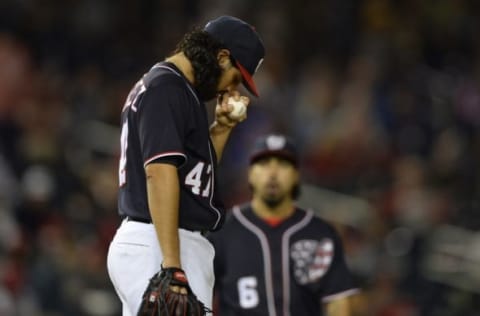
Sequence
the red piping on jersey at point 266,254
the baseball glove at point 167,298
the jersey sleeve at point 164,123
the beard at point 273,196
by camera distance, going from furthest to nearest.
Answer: the beard at point 273,196 → the red piping on jersey at point 266,254 → the jersey sleeve at point 164,123 → the baseball glove at point 167,298

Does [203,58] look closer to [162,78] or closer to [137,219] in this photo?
[162,78]

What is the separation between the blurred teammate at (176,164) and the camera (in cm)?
424

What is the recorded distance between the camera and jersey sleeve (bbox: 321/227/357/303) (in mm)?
6336

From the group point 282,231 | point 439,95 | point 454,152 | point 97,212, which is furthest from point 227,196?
point 282,231

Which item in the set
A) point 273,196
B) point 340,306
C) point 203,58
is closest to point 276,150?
point 273,196

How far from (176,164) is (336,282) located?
2260 mm

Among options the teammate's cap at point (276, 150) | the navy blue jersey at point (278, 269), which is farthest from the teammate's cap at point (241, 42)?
the teammate's cap at point (276, 150)

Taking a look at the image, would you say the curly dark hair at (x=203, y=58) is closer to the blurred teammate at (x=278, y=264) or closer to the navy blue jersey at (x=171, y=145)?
the navy blue jersey at (x=171, y=145)

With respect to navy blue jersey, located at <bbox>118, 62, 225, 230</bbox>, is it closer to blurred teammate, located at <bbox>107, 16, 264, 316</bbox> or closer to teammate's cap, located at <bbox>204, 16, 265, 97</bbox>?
blurred teammate, located at <bbox>107, 16, 264, 316</bbox>

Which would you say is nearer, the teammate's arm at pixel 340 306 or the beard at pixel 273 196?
the teammate's arm at pixel 340 306

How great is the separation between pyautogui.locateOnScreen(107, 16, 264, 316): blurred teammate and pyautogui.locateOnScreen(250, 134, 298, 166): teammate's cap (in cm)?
Result: 205

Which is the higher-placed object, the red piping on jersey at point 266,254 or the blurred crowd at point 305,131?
the blurred crowd at point 305,131

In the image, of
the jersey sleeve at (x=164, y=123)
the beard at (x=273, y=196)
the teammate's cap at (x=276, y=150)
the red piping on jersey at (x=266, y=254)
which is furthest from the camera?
the teammate's cap at (x=276, y=150)

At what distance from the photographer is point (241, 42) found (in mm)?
4547
